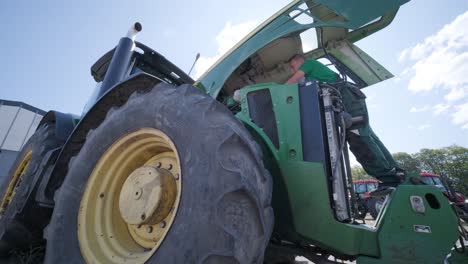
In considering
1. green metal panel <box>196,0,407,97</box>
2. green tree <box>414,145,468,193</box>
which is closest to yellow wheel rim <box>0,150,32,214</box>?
green metal panel <box>196,0,407,97</box>

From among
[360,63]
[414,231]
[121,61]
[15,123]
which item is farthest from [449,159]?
[15,123]

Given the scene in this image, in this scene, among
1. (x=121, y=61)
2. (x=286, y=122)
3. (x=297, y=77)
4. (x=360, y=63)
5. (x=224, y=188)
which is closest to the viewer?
(x=224, y=188)

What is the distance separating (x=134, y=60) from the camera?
3143 mm

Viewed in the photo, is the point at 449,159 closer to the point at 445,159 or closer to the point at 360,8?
the point at 445,159

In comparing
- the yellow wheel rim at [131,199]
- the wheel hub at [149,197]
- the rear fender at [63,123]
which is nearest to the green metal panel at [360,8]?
the yellow wheel rim at [131,199]

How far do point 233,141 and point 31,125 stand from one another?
11.3 meters

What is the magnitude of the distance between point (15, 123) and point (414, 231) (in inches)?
470

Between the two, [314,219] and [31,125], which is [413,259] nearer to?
[314,219]

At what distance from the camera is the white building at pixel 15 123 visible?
893 cm

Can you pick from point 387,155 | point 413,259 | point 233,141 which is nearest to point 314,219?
point 413,259

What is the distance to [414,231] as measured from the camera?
4.45 feet

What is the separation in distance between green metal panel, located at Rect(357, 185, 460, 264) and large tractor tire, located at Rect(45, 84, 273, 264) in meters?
0.76

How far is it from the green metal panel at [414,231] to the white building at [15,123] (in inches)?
435

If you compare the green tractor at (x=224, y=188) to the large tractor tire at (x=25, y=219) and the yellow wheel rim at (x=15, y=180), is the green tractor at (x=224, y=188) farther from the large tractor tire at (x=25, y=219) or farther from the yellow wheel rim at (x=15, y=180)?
the yellow wheel rim at (x=15, y=180)
